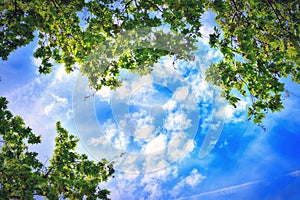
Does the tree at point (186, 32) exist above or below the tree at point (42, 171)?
above

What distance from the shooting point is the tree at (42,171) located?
7.22 m

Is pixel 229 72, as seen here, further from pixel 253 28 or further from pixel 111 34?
pixel 111 34

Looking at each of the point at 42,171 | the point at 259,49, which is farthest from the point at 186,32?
the point at 42,171

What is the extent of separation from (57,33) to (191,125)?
23.1ft

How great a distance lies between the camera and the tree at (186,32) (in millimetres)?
7355

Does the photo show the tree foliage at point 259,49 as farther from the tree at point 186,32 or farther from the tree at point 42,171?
the tree at point 42,171

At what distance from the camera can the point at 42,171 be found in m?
8.45

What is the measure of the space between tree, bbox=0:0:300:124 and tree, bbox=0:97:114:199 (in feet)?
7.50

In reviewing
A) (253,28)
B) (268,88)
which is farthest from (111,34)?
(268,88)

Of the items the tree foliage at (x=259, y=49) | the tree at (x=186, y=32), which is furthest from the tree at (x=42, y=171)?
the tree foliage at (x=259, y=49)

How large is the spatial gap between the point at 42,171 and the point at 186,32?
6395mm

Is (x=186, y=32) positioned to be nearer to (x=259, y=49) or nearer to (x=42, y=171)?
(x=259, y=49)

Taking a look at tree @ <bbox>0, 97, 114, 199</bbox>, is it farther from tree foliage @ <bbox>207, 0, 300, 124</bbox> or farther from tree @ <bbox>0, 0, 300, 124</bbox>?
tree foliage @ <bbox>207, 0, 300, 124</bbox>

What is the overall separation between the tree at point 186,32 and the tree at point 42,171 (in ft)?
7.50
